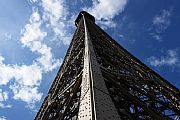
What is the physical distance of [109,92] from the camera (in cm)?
852

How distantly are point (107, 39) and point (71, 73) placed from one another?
5298 millimetres

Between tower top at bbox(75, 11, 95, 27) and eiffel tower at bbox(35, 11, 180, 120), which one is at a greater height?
tower top at bbox(75, 11, 95, 27)

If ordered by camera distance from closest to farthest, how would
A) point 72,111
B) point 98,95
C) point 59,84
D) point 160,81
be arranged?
point 98,95, point 72,111, point 160,81, point 59,84

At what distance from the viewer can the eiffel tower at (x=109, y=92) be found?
5133 millimetres

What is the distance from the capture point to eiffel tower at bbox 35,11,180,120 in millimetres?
5133

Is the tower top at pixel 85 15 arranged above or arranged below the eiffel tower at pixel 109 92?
above

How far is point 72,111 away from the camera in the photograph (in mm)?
9266

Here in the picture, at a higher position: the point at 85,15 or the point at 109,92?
the point at 85,15

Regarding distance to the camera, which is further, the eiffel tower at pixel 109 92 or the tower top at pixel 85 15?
the tower top at pixel 85 15

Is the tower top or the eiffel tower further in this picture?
the tower top

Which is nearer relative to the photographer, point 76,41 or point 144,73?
point 144,73

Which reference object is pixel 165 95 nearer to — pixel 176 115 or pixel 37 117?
pixel 176 115

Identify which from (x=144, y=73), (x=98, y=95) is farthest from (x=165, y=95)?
(x=98, y=95)

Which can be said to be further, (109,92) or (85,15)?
(85,15)
